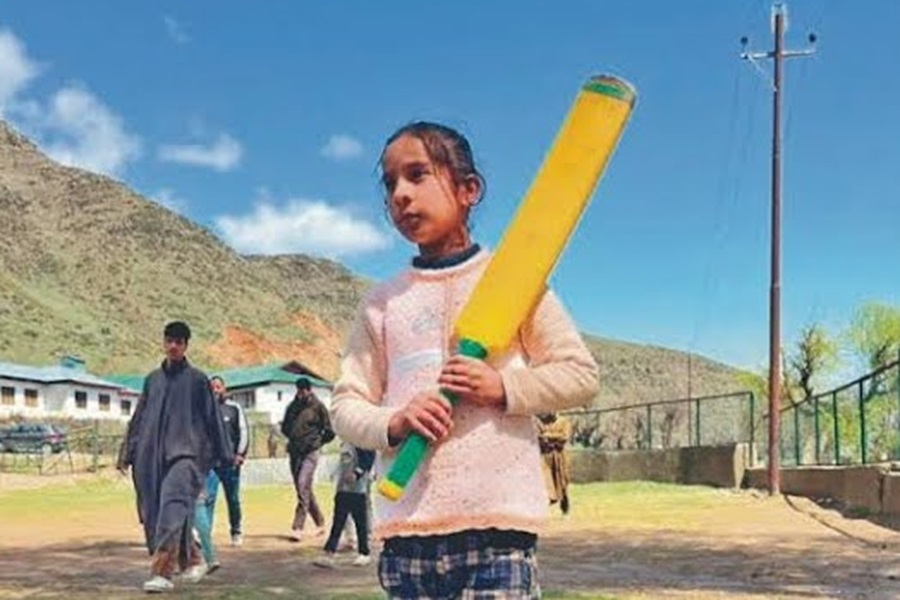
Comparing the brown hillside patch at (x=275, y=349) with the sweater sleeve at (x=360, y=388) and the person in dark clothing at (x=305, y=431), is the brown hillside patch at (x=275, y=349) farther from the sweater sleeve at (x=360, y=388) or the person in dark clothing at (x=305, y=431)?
the sweater sleeve at (x=360, y=388)

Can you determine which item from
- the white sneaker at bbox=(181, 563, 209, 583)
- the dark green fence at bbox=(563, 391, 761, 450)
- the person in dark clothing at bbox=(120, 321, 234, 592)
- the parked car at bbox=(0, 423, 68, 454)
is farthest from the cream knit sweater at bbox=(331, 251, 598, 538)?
the parked car at bbox=(0, 423, 68, 454)

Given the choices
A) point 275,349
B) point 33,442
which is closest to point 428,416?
point 33,442

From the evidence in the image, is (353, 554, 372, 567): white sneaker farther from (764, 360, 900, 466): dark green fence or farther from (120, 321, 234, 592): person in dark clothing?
(764, 360, 900, 466): dark green fence

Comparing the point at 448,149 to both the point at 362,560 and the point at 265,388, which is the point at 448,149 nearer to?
the point at 362,560

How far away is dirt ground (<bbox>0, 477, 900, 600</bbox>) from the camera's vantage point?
10.1 meters

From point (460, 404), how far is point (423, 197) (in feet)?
1.66

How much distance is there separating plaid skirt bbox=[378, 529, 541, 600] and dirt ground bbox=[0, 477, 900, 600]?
20.8ft

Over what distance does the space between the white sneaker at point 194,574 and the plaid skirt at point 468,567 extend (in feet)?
25.3

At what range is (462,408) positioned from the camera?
10.4 feet

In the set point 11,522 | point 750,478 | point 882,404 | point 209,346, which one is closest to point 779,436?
point 750,478

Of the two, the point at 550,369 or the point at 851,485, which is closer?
the point at 550,369

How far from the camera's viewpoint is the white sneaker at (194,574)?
418 inches

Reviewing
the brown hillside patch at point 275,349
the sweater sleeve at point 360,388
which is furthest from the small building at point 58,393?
the sweater sleeve at point 360,388

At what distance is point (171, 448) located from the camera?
9508mm
